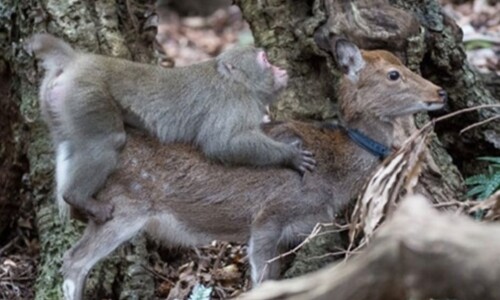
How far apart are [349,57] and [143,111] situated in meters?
1.44

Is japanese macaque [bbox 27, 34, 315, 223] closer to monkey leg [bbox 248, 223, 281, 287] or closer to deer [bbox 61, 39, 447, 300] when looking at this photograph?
deer [bbox 61, 39, 447, 300]

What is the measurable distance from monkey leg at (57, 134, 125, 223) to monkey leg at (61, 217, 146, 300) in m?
0.12

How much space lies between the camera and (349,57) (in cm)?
790

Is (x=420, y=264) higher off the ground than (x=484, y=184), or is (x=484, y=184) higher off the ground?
(x=420, y=264)

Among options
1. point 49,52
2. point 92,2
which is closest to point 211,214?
point 49,52

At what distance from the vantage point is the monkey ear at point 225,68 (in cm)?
802

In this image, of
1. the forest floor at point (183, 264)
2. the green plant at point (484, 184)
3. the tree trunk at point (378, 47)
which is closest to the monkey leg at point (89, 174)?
the forest floor at point (183, 264)

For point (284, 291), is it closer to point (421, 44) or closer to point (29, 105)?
point (421, 44)

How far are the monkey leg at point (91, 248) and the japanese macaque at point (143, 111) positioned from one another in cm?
11

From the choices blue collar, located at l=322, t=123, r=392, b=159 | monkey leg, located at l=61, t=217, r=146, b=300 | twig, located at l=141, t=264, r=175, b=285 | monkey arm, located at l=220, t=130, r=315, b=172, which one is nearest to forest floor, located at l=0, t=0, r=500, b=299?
twig, located at l=141, t=264, r=175, b=285

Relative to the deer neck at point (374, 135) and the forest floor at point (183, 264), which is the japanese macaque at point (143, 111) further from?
the forest floor at point (183, 264)

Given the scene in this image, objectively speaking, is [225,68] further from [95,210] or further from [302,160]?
[95,210]

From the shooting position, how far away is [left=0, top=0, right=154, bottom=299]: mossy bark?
870 centimetres

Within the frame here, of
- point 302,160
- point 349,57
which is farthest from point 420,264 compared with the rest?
point 349,57
